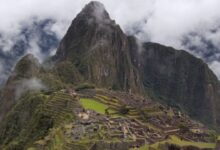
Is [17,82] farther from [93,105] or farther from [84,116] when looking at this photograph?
[84,116]

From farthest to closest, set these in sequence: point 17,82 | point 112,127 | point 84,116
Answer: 1. point 17,82
2. point 84,116
3. point 112,127

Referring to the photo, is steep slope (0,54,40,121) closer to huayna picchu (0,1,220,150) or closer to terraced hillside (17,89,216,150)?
huayna picchu (0,1,220,150)

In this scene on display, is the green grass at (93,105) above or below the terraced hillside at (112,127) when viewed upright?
above

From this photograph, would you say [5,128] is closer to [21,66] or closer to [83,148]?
[21,66]

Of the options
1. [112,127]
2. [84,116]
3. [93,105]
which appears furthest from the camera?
[93,105]

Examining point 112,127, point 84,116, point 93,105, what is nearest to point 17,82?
point 93,105

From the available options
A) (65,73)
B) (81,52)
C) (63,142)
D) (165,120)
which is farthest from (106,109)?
(81,52)

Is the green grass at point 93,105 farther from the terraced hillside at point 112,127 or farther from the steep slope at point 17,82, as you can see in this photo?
the steep slope at point 17,82

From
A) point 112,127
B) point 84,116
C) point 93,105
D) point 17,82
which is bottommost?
point 112,127

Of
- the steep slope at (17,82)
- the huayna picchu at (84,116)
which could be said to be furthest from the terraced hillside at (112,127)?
the steep slope at (17,82)
